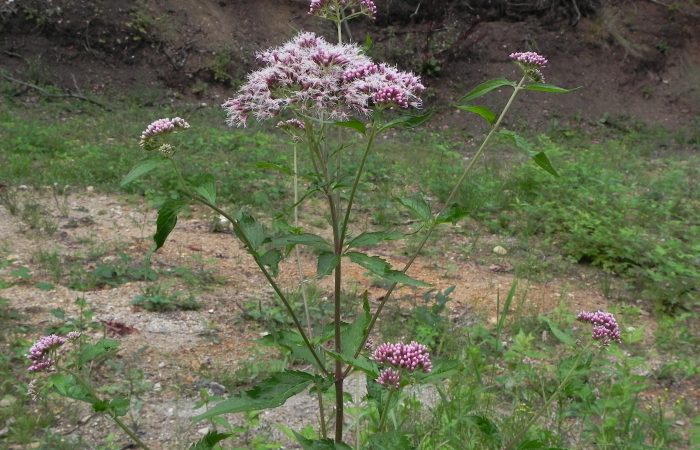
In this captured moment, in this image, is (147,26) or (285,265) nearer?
(285,265)

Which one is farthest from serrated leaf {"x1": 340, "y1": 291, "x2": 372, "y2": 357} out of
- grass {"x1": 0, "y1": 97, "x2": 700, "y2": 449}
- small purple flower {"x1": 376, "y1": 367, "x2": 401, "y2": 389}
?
grass {"x1": 0, "y1": 97, "x2": 700, "y2": 449}

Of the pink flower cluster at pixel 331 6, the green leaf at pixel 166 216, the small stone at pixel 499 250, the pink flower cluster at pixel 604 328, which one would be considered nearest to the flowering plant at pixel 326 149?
→ the green leaf at pixel 166 216

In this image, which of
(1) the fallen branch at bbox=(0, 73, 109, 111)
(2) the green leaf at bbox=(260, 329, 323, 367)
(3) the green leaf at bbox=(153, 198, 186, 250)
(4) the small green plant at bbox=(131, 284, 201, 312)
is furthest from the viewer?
(1) the fallen branch at bbox=(0, 73, 109, 111)

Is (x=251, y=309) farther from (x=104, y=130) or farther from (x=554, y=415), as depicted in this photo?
(x=104, y=130)

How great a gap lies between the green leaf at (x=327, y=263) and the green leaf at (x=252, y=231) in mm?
169

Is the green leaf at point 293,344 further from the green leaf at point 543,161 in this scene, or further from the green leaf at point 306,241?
the green leaf at point 543,161

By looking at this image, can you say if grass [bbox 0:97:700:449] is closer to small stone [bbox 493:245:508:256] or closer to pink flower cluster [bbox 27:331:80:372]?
small stone [bbox 493:245:508:256]

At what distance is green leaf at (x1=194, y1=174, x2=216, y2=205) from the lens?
1895 millimetres

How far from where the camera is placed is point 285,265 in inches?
224

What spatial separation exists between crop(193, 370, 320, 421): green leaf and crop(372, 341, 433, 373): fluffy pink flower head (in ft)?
0.85

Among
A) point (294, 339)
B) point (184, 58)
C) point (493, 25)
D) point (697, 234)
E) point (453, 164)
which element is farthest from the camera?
point (493, 25)

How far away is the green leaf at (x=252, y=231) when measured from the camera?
1.98 metres

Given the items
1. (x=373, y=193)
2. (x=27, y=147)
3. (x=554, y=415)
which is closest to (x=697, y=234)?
(x=373, y=193)

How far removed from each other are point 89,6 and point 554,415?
12.4m
